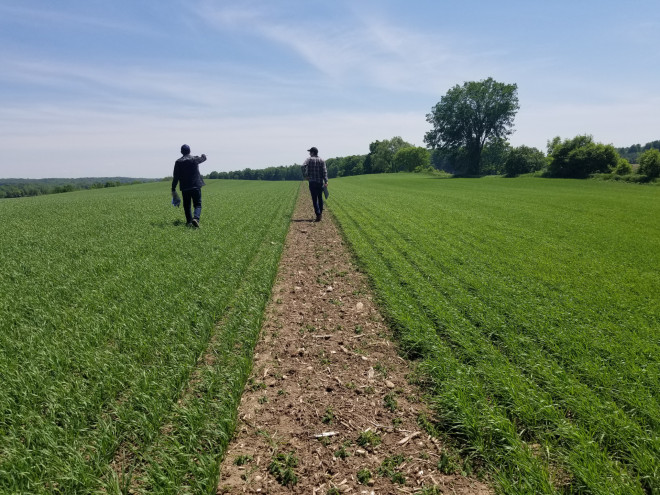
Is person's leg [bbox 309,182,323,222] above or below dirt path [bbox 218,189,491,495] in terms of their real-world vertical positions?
above

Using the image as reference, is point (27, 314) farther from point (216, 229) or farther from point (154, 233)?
point (216, 229)

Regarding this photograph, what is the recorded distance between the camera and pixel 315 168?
13.6 m

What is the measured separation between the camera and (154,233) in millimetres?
11055

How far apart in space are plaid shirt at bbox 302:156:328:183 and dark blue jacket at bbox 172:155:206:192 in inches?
156

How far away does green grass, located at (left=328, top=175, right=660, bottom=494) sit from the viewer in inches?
104

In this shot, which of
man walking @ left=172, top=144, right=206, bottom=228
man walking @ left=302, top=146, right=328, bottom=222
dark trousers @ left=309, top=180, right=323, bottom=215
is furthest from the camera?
dark trousers @ left=309, top=180, right=323, bottom=215

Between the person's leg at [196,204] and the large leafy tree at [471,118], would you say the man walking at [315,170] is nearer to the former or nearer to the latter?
the person's leg at [196,204]

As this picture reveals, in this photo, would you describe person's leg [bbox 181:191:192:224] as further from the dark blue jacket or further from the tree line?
the tree line

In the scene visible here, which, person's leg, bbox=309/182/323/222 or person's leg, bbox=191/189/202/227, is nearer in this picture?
person's leg, bbox=191/189/202/227

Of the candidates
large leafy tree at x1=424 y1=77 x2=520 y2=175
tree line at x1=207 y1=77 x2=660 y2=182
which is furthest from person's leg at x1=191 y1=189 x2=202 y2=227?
large leafy tree at x1=424 y1=77 x2=520 y2=175

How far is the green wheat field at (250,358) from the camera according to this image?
2.61 m

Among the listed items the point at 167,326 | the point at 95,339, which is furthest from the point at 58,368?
the point at 167,326

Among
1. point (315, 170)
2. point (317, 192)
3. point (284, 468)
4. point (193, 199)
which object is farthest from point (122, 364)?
point (317, 192)

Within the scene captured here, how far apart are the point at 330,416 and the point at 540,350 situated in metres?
2.69
